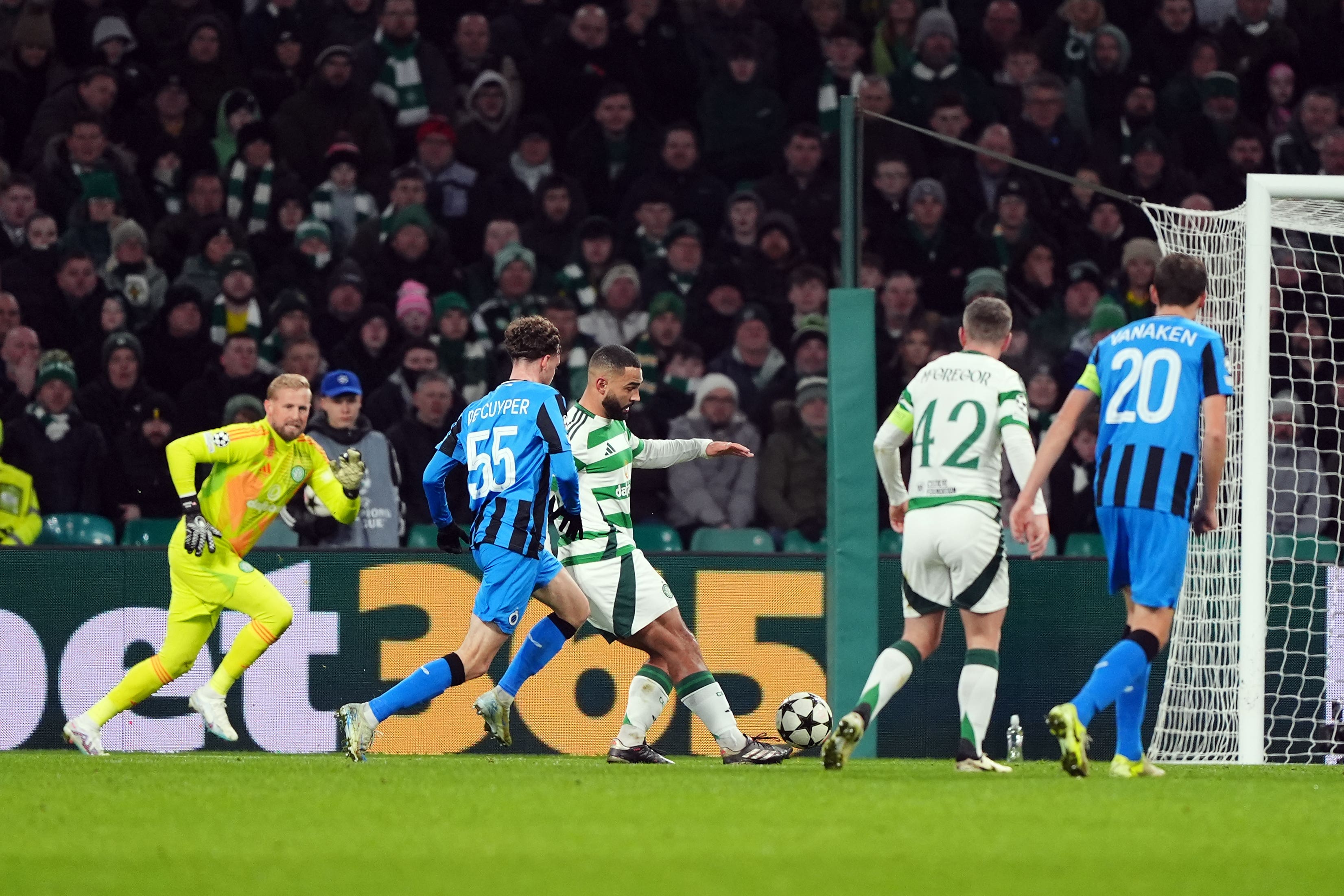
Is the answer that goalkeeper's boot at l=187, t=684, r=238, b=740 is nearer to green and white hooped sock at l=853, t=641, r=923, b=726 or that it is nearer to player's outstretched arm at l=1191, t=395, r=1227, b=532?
green and white hooped sock at l=853, t=641, r=923, b=726

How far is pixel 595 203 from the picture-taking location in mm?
14211

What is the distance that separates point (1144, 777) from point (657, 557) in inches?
131

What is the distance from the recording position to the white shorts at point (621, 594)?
8258mm

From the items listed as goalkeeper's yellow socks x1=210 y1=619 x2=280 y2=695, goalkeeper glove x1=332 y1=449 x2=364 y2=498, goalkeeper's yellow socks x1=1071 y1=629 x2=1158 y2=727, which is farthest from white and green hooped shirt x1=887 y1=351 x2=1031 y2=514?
goalkeeper's yellow socks x1=210 y1=619 x2=280 y2=695

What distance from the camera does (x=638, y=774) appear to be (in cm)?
755

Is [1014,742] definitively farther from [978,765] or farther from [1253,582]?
[978,765]

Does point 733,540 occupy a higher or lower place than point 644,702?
higher

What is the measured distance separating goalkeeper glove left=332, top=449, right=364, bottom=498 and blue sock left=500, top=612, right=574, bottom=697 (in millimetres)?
1246

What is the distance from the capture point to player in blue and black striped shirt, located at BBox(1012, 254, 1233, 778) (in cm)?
711

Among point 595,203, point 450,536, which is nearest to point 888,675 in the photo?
point 450,536

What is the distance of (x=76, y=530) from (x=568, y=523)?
4395mm

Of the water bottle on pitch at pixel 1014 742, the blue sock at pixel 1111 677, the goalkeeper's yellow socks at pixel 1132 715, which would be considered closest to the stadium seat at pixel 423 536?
the water bottle on pitch at pixel 1014 742

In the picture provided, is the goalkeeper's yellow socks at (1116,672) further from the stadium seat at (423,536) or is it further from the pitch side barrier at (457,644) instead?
the stadium seat at (423,536)

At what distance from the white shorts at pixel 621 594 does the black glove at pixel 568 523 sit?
0.67 ft
